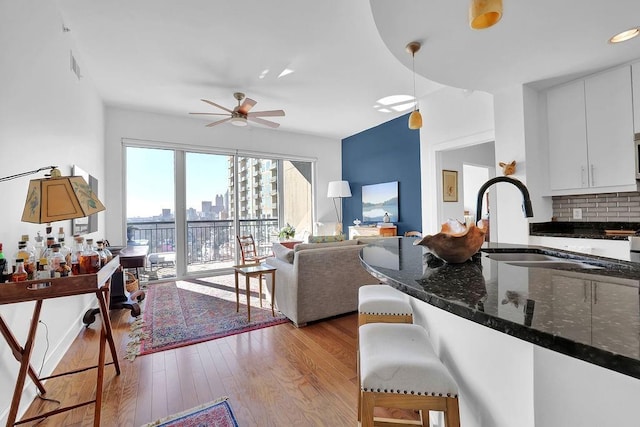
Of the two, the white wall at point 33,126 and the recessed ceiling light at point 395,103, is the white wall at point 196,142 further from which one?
the recessed ceiling light at point 395,103

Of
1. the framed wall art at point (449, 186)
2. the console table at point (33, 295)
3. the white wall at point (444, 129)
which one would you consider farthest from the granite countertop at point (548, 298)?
the framed wall art at point (449, 186)

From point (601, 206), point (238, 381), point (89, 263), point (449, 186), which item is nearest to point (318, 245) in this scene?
point (238, 381)

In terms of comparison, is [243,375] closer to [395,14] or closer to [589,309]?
[589,309]

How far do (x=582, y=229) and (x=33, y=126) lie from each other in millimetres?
4899

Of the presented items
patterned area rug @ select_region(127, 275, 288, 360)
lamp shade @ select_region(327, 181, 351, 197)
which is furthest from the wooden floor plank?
lamp shade @ select_region(327, 181, 351, 197)

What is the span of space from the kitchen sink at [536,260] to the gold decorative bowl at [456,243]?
186mm

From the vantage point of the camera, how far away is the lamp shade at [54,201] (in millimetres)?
1388

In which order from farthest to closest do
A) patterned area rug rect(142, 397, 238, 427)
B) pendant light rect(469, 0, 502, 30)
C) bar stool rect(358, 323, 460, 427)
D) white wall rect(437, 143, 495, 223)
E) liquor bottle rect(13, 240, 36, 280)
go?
white wall rect(437, 143, 495, 223)
patterned area rug rect(142, 397, 238, 427)
liquor bottle rect(13, 240, 36, 280)
pendant light rect(469, 0, 502, 30)
bar stool rect(358, 323, 460, 427)

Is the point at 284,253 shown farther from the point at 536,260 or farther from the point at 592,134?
the point at 592,134

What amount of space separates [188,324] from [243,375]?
48.6 inches

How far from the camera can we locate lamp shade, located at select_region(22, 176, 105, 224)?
139 cm

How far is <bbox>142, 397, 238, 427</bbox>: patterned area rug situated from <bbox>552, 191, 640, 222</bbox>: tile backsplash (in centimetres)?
365

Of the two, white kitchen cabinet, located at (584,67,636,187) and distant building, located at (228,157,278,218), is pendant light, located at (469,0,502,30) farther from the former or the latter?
distant building, located at (228,157,278,218)

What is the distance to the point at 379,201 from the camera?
570 centimetres
